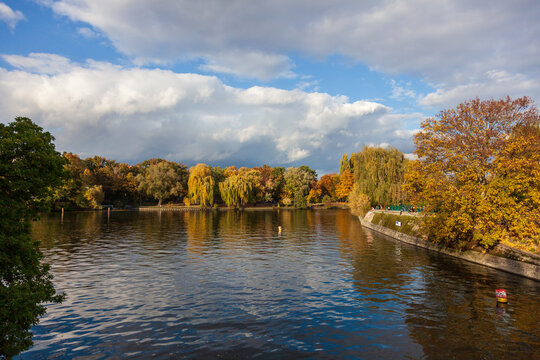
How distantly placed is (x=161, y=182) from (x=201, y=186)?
1749 centimetres

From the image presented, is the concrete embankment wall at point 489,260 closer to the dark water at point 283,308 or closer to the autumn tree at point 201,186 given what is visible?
the dark water at point 283,308

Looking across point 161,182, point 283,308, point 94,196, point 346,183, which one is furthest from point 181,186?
point 283,308

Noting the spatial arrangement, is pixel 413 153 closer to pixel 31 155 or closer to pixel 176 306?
→ pixel 176 306

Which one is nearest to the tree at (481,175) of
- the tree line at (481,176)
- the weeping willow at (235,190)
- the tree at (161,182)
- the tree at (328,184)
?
the tree line at (481,176)

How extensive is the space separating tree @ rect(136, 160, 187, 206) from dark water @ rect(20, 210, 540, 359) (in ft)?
291

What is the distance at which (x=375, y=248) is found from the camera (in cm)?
3684

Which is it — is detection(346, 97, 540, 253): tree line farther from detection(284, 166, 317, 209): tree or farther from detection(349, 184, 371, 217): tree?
detection(284, 166, 317, 209): tree

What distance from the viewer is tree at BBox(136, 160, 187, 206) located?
11825 centimetres

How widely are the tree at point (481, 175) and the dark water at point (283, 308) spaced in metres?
3.64

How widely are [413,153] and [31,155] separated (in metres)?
33.6

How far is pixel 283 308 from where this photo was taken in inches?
669

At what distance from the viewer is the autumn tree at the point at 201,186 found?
11119 cm

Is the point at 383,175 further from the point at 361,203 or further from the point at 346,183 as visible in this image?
the point at 346,183

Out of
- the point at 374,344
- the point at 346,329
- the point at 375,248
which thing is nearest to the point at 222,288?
the point at 346,329
